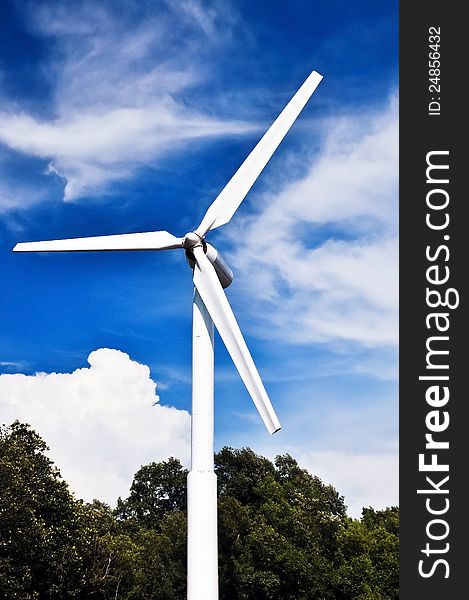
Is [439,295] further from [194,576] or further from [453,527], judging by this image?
[194,576]

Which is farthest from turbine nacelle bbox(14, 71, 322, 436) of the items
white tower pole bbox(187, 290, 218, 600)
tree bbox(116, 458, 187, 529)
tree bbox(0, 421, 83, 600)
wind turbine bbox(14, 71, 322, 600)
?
tree bbox(116, 458, 187, 529)

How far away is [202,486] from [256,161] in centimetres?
914

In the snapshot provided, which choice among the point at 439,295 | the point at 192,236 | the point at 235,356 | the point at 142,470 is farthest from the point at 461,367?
the point at 142,470

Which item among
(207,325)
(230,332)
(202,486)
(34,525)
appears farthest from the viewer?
(34,525)

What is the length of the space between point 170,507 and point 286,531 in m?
30.2

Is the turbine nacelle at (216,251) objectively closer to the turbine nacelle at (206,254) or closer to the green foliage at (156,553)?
the turbine nacelle at (206,254)

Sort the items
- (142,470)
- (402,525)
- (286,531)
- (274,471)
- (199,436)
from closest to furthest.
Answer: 1. (402,525)
2. (199,436)
3. (286,531)
4. (274,471)
5. (142,470)

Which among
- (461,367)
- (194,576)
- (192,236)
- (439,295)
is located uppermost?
(192,236)

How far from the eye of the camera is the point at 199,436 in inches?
813

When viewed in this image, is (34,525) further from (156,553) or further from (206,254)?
(206,254)

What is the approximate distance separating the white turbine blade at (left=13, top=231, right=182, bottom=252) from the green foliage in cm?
2210

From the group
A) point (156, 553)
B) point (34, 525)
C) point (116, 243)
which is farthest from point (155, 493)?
point (116, 243)

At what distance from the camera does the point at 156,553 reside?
47969 millimetres

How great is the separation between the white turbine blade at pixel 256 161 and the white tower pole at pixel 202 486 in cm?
325
